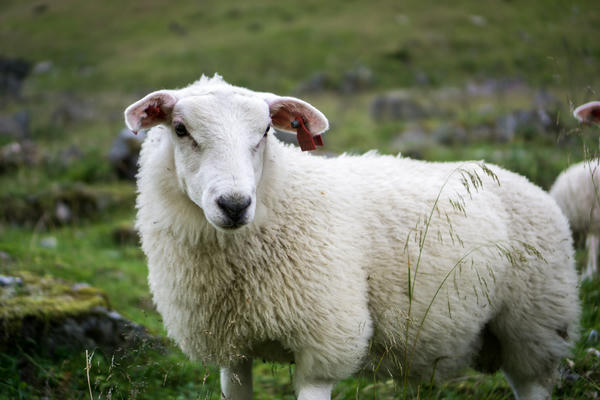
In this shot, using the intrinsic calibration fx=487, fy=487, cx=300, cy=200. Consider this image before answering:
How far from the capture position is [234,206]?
2254 millimetres

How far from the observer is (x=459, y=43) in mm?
30062

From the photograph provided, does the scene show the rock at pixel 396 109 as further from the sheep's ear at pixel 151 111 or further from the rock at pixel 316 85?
the sheep's ear at pixel 151 111

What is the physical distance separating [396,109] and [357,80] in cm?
861

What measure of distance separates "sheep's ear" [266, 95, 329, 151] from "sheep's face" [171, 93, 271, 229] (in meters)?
0.15

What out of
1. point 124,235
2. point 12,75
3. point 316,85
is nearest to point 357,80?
point 316,85

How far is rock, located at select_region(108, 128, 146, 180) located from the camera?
29.3ft

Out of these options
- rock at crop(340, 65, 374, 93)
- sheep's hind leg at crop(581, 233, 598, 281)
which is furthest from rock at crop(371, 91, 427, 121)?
sheep's hind leg at crop(581, 233, 598, 281)

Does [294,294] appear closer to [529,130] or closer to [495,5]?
[529,130]

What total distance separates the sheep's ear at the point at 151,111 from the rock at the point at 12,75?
23835mm

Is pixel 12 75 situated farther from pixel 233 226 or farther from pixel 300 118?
pixel 233 226

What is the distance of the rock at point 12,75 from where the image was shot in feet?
77.8

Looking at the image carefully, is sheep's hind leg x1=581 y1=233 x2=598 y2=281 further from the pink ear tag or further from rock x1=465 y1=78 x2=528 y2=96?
rock x1=465 y1=78 x2=528 y2=96

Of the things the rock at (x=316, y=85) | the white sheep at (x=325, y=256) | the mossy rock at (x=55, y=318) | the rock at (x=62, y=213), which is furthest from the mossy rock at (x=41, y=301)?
the rock at (x=316, y=85)

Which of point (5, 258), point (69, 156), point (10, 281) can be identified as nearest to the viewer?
point (10, 281)
